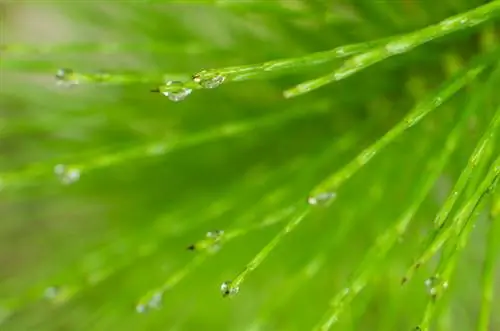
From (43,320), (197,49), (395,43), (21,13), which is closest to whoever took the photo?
(395,43)

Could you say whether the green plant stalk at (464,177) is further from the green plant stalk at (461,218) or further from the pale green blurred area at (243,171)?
the pale green blurred area at (243,171)

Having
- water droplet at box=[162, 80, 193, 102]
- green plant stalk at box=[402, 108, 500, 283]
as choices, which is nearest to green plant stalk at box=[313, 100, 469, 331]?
green plant stalk at box=[402, 108, 500, 283]

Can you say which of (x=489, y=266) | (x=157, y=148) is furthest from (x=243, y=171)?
(x=489, y=266)

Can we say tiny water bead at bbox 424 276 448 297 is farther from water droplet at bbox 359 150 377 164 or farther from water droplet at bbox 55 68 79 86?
water droplet at bbox 55 68 79 86

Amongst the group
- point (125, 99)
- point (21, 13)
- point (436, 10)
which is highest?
point (436, 10)

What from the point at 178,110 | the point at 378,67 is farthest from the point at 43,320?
the point at 378,67

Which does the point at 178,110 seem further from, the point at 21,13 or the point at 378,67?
the point at 21,13

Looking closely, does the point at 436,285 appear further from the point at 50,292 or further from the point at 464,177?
the point at 50,292

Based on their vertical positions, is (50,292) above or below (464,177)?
below
